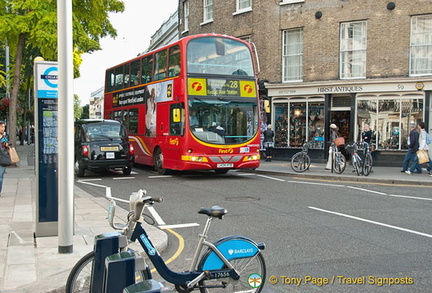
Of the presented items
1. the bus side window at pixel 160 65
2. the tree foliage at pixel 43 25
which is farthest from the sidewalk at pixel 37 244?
the bus side window at pixel 160 65

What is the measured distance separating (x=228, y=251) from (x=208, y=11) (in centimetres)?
2426

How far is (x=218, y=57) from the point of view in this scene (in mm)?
14148

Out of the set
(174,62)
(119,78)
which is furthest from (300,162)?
(119,78)

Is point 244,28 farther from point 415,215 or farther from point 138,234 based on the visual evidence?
point 138,234

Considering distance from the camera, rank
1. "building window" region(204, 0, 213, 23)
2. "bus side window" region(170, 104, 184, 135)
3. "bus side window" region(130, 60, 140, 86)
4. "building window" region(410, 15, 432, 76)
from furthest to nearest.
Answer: "building window" region(204, 0, 213, 23), "building window" region(410, 15, 432, 76), "bus side window" region(130, 60, 140, 86), "bus side window" region(170, 104, 184, 135)

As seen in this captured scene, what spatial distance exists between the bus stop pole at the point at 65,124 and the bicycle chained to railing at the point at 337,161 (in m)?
12.0

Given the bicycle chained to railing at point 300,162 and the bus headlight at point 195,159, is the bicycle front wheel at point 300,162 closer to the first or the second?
the bicycle chained to railing at point 300,162

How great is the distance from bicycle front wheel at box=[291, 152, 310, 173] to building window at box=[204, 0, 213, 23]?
12.7 metres

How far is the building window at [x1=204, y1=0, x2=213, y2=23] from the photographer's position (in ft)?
85.7

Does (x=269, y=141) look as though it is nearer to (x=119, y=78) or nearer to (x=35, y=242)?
(x=119, y=78)

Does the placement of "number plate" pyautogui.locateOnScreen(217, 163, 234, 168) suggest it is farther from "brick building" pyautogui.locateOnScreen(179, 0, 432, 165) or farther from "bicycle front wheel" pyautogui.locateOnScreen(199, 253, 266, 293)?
"bicycle front wheel" pyautogui.locateOnScreen(199, 253, 266, 293)

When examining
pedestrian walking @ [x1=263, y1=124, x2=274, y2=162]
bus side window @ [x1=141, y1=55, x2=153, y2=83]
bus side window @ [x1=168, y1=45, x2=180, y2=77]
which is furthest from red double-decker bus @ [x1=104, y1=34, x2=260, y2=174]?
pedestrian walking @ [x1=263, y1=124, x2=274, y2=162]

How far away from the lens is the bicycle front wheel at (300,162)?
16477mm

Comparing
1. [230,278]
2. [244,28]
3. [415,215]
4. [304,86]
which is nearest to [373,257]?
[230,278]
